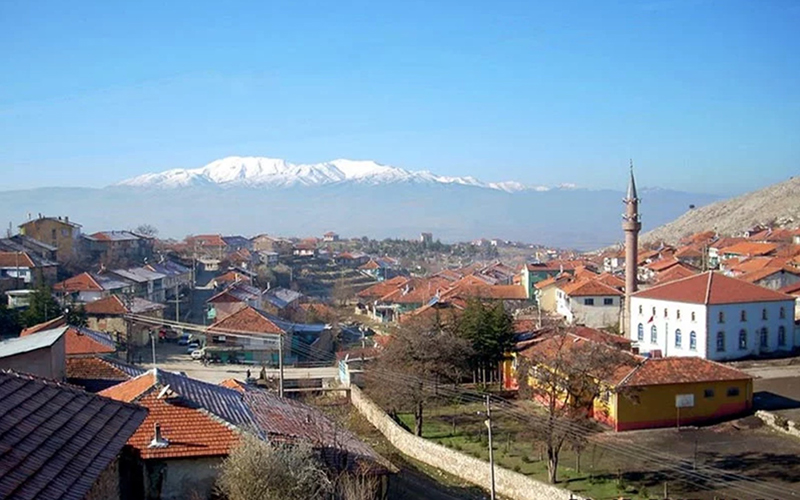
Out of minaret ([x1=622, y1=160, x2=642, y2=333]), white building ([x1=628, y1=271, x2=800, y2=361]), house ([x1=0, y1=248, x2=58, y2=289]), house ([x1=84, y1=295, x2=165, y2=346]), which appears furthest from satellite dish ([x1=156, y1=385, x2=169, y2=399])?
house ([x1=0, y1=248, x2=58, y2=289])

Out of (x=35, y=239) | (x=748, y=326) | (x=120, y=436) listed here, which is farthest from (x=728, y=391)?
(x=35, y=239)

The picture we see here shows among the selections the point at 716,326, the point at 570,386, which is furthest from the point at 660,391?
the point at 716,326

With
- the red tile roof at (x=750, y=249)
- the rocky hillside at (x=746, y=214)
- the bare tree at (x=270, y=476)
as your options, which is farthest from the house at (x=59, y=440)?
the rocky hillside at (x=746, y=214)

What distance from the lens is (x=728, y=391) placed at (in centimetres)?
2389

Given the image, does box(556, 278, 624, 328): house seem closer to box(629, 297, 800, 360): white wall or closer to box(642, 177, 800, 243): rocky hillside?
box(629, 297, 800, 360): white wall

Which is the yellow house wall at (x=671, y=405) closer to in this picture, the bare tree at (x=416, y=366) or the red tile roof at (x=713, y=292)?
the bare tree at (x=416, y=366)

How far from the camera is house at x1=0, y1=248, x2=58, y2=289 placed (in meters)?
45.2

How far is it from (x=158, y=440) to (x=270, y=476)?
2430 mm

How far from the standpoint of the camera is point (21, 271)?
4616cm

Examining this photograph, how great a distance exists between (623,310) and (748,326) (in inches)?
321

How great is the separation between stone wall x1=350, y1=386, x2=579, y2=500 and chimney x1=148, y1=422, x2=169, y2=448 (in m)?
8.39

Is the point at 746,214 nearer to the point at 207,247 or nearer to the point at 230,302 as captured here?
the point at 207,247

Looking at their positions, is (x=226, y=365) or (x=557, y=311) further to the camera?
(x=557, y=311)

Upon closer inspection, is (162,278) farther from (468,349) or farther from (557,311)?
(468,349)
